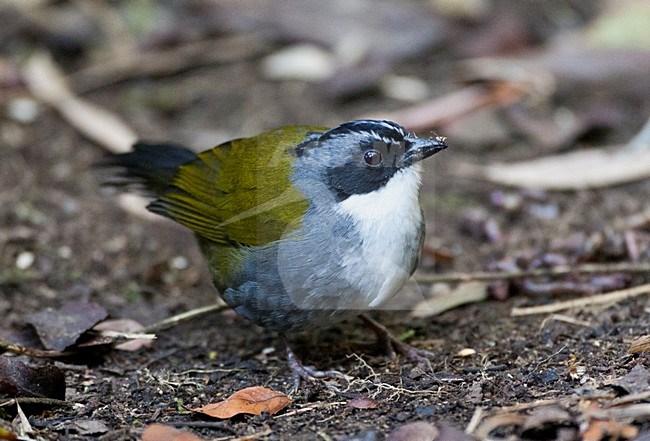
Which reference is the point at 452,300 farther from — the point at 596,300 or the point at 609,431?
the point at 609,431

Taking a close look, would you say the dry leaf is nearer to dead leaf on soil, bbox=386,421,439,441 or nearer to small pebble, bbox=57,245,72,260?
dead leaf on soil, bbox=386,421,439,441

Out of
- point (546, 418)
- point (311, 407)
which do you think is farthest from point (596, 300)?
point (311, 407)

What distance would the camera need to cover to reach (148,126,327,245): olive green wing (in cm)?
420

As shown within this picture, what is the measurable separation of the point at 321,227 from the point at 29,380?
1435mm

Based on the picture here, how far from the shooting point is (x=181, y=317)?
15.0 ft

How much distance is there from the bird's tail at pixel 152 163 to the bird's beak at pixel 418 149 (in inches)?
55.8

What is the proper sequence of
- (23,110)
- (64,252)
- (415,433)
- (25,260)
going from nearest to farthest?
(415,433) → (25,260) → (64,252) → (23,110)

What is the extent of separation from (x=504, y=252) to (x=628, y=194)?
1.08 meters

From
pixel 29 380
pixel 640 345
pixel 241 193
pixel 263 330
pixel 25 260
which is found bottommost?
pixel 640 345

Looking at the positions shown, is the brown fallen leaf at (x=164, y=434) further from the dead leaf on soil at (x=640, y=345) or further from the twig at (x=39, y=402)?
the dead leaf on soil at (x=640, y=345)

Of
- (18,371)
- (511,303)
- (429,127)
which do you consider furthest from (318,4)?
(18,371)

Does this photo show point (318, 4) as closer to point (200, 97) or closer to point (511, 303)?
point (200, 97)

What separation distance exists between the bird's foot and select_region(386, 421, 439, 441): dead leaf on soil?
2.66 ft

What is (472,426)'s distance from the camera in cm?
317
